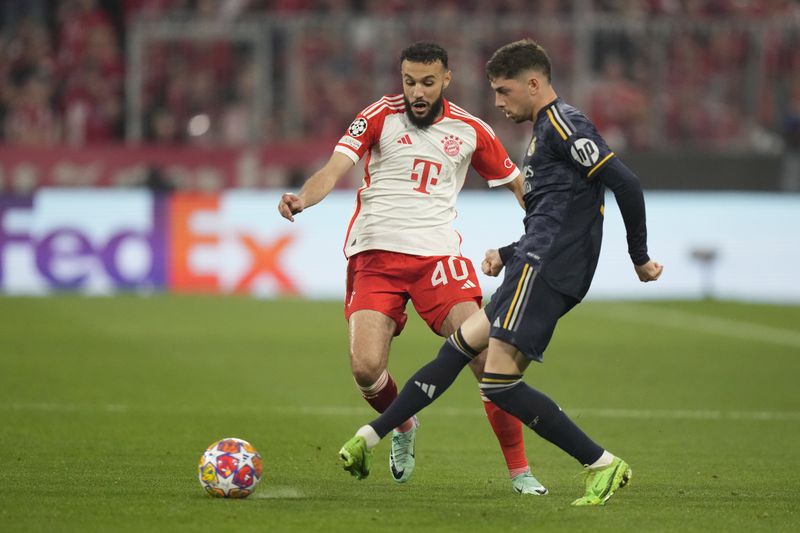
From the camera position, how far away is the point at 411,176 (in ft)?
24.9

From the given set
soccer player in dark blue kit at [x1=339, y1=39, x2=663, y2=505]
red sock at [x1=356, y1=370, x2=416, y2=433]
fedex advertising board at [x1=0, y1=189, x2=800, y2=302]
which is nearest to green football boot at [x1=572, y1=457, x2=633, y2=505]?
soccer player in dark blue kit at [x1=339, y1=39, x2=663, y2=505]

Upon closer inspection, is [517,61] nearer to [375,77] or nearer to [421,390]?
[421,390]

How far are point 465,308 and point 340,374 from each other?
5080mm

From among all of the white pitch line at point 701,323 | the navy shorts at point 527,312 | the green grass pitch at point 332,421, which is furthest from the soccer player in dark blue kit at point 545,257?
the white pitch line at point 701,323

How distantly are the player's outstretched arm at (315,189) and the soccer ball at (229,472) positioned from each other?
111 centimetres

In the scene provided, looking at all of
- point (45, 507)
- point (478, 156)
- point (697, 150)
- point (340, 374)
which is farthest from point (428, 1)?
point (45, 507)

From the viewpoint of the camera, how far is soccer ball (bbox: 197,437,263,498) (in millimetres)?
6473

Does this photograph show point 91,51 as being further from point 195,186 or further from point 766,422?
point 766,422

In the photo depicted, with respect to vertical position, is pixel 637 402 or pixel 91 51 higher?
pixel 91 51

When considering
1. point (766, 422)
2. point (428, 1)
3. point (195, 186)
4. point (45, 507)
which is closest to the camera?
point (45, 507)

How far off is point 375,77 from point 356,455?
563 inches

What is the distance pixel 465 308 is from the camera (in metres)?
7.36

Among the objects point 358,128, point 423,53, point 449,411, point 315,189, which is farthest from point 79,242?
point 315,189

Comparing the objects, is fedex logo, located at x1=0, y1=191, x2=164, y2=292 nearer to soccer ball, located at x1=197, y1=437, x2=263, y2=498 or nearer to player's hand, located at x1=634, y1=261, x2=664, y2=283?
soccer ball, located at x1=197, y1=437, x2=263, y2=498
